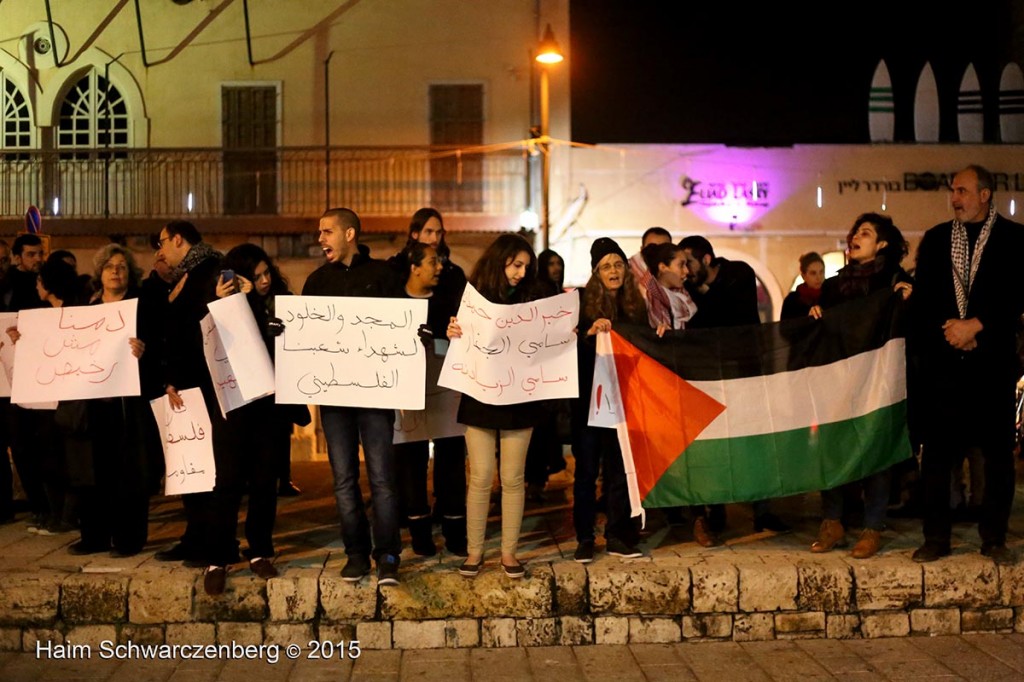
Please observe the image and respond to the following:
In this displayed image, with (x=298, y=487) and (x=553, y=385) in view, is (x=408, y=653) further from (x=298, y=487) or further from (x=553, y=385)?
(x=298, y=487)

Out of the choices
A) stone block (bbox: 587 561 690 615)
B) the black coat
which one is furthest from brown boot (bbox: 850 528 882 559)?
stone block (bbox: 587 561 690 615)

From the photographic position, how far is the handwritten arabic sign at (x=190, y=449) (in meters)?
6.51

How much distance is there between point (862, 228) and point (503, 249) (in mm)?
2373

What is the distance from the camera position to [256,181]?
21.2m

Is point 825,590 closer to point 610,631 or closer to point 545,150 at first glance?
point 610,631

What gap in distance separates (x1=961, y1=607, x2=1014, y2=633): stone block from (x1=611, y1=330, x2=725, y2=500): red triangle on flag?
1.85 metres

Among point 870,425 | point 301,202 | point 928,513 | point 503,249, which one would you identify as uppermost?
point 301,202

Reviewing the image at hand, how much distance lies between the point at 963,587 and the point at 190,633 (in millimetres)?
4422

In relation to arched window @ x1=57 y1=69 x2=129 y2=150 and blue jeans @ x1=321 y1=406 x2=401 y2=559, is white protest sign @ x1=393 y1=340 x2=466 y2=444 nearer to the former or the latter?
blue jeans @ x1=321 y1=406 x2=401 y2=559

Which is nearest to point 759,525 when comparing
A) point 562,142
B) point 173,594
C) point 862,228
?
point 862,228

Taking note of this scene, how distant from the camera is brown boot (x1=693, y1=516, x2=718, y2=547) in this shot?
23.3 feet

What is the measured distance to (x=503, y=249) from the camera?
21.1 ft

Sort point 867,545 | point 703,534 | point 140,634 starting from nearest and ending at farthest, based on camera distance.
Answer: point 140,634
point 867,545
point 703,534

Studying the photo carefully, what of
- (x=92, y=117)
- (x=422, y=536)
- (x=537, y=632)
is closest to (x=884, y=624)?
(x=537, y=632)
